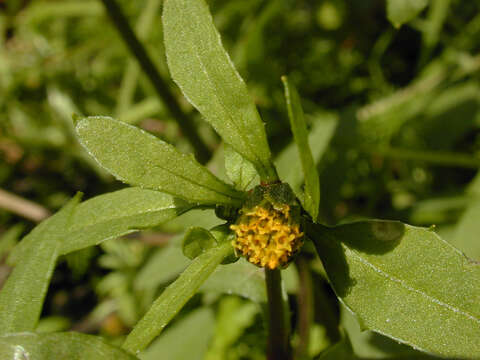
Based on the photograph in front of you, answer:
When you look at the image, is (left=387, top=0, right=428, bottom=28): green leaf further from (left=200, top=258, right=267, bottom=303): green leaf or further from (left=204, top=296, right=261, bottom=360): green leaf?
(left=204, top=296, right=261, bottom=360): green leaf

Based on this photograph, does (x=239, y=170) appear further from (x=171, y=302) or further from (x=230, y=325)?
(x=230, y=325)

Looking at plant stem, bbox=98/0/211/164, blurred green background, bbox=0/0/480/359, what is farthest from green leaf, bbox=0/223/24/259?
plant stem, bbox=98/0/211/164

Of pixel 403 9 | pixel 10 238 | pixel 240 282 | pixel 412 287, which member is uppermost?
pixel 10 238

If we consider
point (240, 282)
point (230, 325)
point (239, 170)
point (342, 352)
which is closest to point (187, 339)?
point (230, 325)

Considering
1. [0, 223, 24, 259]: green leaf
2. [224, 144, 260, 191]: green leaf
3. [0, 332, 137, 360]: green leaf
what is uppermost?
[0, 223, 24, 259]: green leaf

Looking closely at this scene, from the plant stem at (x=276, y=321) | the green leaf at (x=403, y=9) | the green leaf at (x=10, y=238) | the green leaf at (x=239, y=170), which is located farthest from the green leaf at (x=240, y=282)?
the green leaf at (x=10, y=238)
